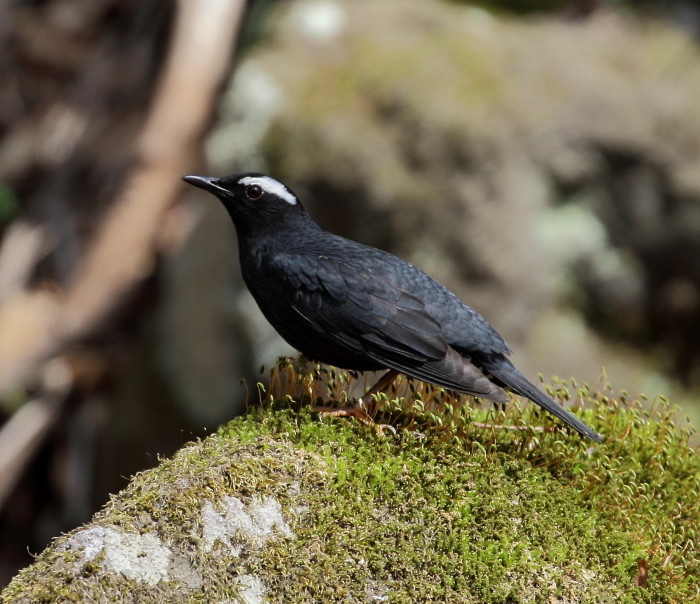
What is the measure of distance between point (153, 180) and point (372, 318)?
23.6 ft

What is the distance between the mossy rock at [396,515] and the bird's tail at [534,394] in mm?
114

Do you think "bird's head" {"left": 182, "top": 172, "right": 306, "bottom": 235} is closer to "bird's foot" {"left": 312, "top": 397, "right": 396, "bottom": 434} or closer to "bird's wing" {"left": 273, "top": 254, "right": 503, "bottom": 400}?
"bird's wing" {"left": 273, "top": 254, "right": 503, "bottom": 400}

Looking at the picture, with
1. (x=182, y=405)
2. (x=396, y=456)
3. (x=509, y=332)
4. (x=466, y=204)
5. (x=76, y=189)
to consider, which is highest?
(x=466, y=204)

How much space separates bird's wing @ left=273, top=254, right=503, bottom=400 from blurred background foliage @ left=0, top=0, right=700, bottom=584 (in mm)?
3190

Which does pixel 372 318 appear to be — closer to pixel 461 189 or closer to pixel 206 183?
pixel 206 183

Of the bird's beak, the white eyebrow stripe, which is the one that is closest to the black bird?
the white eyebrow stripe

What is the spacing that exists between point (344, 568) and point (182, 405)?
5.78 m

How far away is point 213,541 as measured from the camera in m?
3.20

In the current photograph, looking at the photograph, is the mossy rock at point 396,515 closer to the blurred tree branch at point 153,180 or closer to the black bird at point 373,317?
the black bird at point 373,317

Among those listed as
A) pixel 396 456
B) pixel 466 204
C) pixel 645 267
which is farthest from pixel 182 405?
pixel 396 456

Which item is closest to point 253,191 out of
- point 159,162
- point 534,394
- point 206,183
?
point 206,183

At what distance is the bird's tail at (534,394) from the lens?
3883 mm

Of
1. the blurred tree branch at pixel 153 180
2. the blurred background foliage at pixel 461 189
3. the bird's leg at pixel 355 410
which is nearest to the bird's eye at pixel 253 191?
the bird's leg at pixel 355 410

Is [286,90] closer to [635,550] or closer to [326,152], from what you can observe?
[326,152]
